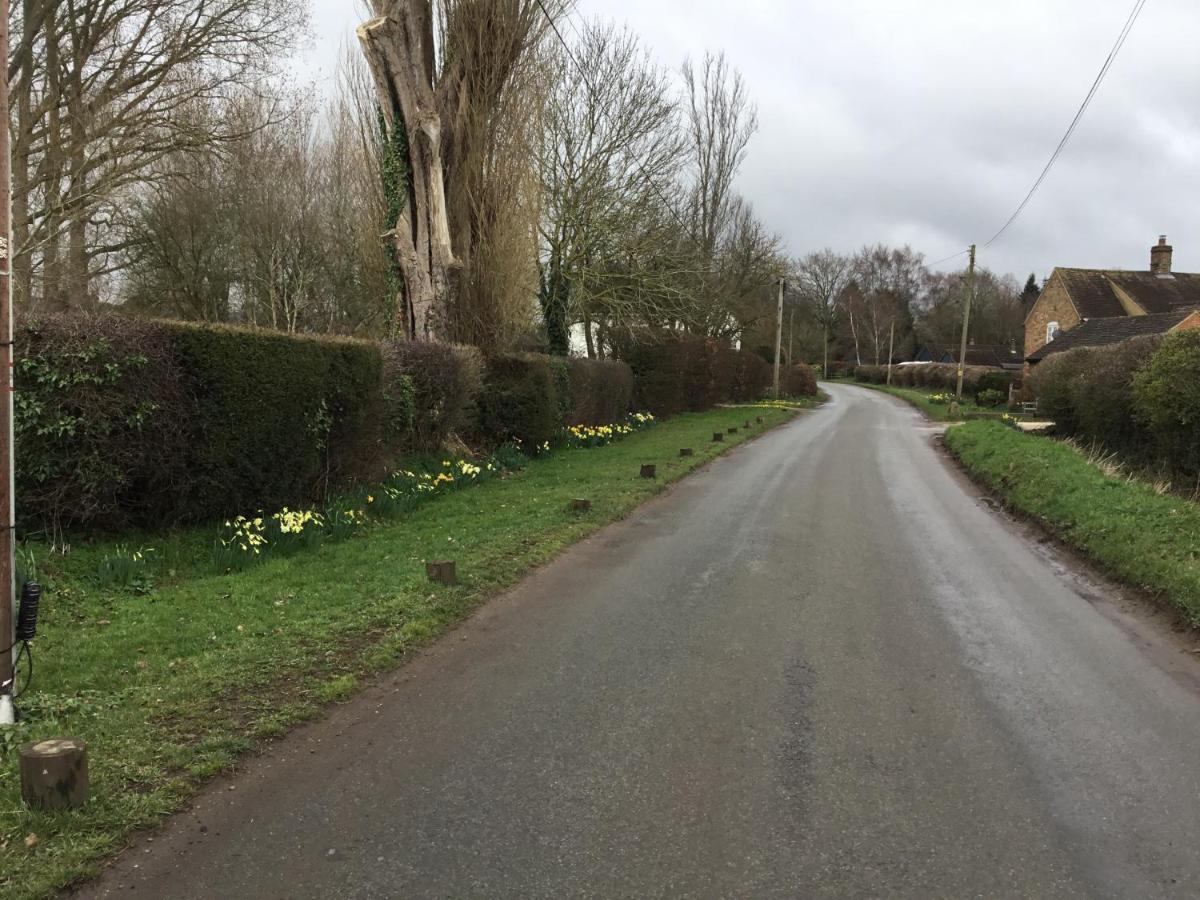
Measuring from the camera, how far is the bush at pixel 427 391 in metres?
11.1

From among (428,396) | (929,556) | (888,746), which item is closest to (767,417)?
(428,396)

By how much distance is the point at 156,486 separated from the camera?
6918 mm

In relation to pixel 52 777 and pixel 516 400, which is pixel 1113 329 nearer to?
pixel 516 400

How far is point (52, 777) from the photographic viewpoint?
9.61 feet

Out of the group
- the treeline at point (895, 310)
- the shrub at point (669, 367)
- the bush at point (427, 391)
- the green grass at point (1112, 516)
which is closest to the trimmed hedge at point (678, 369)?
the shrub at point (669, 367)

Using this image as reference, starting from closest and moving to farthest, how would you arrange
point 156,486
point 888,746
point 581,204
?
point 888,746 < point 156,486 < point 581,204

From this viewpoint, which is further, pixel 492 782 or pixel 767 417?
pixel 767 417

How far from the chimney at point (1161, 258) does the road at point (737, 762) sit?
53590mm

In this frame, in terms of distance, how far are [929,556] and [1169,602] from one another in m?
2.19

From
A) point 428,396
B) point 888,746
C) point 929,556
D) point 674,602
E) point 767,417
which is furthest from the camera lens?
point 767,417

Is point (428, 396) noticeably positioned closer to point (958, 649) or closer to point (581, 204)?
point (958, 649)

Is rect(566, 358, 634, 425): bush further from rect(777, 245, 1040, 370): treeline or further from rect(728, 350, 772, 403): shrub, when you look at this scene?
rect(777, 245, 1040, 370): treeline

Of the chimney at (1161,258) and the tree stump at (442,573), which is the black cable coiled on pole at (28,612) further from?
the chimney at (1161,258)

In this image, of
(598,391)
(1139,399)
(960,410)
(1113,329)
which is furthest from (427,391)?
(1113,329)
